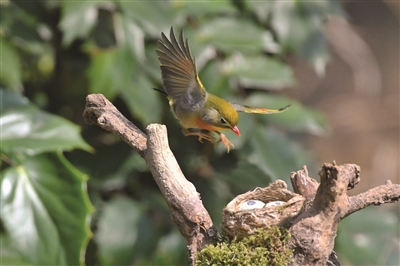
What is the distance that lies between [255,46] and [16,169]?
1.01 meters

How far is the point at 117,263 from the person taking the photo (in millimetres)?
1958

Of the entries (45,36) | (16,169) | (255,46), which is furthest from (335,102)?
(16,169)

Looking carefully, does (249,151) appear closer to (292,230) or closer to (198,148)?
(198,148)

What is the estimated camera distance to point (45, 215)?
1637 mm

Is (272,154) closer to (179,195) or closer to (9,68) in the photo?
(9,68)

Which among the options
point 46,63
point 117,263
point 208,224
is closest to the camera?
point 208,224

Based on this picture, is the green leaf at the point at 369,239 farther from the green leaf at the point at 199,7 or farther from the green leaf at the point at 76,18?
the green leaf at the point at 76,18

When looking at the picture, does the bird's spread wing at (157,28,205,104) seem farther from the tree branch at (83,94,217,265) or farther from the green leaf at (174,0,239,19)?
the green leaf at (174,0,239,19)

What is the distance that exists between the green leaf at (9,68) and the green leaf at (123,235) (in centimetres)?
54

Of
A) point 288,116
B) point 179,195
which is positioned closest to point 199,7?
point 288,116

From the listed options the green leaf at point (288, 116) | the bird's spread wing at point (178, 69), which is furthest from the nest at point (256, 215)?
the green leaf at point (288, 116)

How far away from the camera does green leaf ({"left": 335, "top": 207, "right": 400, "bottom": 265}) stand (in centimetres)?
218

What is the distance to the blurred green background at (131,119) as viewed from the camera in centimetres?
164

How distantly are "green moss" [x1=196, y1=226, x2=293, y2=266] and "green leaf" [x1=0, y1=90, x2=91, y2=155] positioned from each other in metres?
0.84
